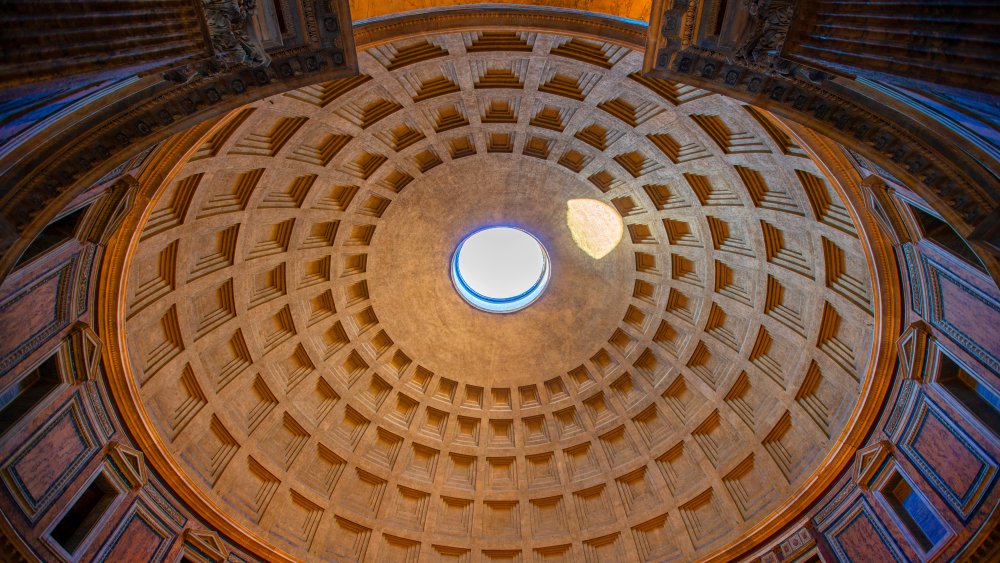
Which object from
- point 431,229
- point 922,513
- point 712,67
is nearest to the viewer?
point 712,67

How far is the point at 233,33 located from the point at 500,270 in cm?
2452

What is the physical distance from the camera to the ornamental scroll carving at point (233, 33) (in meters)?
10.3

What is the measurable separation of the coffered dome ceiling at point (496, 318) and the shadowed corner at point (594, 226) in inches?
15.0

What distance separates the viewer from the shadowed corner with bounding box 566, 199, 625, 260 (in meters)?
27.0

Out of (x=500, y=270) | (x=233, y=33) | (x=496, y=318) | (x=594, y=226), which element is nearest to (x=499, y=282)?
(x=500, y=270)

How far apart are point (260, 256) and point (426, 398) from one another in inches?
431

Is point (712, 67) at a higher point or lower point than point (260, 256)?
lower

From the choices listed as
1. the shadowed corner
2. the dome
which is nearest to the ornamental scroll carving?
the dome

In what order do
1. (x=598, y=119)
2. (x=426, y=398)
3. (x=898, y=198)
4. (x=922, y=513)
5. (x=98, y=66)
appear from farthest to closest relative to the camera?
(x=426, y=398), (x=598, y=119), (x=922, y=513), (x=898, y=198), (x=98, y=66)

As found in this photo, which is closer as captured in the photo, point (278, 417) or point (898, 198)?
point (898, 198)

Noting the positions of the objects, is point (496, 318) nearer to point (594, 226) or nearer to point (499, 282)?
point (499, 282)

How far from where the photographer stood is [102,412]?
62.0 ft

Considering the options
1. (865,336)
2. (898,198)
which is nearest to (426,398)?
(865,336)

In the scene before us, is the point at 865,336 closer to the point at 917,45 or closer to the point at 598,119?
the point at 598,119
